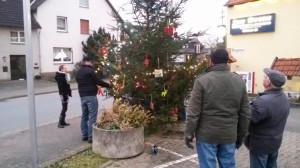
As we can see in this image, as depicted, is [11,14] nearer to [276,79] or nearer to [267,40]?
[267,40]

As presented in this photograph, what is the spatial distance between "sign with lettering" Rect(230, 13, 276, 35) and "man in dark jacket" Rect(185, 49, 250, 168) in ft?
42.2

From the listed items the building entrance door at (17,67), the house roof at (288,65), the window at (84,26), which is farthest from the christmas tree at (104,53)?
the window at (84,26)

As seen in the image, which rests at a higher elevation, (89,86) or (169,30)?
(169,30)

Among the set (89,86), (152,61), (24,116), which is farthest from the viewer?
(24,116)

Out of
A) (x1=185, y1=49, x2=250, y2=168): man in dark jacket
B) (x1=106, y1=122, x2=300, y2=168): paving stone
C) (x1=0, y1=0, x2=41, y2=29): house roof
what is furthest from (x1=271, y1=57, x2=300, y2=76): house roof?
(x1=0, y1=0, x2=41, y2=29): house roof

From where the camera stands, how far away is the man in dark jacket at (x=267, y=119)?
3.98 meters

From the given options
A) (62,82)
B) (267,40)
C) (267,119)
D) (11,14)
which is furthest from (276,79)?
(11,14)

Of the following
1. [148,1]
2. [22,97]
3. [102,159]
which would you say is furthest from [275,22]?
[22,97]

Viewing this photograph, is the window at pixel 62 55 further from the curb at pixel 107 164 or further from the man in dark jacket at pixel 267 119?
the man in dark jacket at pixel 267 119

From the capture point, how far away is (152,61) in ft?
25.1

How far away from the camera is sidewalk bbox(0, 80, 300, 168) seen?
5848mm

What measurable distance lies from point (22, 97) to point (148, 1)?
13.4 metres

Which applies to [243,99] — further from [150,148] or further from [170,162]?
[150,148]

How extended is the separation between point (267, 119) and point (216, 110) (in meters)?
0.70
